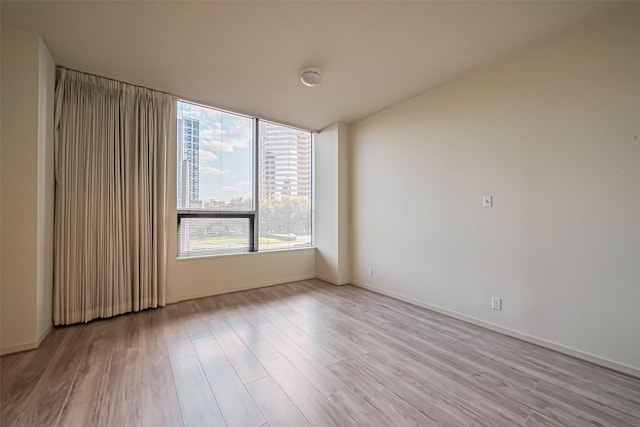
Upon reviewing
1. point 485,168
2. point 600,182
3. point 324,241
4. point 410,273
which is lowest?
point 410,273

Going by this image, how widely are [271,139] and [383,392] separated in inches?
145

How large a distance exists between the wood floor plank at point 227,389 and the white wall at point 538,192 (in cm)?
236

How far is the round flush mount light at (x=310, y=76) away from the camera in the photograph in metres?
2.57

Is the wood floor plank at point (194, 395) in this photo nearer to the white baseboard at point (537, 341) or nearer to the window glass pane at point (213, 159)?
the window glass pane at point (213, 159)

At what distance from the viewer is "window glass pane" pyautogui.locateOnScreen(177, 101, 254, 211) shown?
3354 mm

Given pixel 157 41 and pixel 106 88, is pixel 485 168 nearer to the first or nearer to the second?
pixel 157 41

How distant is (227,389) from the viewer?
1.62 metres

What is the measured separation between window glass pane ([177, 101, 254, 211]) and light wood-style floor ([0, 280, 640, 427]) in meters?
1.63

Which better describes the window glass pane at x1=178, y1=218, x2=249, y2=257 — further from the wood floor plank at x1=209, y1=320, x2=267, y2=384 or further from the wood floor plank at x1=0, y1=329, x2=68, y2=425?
the wood floor plank at x1=0, y1=329, x2=68, y2=425

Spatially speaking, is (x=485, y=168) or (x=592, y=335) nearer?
(x=592, y=335)

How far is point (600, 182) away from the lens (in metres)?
1.94

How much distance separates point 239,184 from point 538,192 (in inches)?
142

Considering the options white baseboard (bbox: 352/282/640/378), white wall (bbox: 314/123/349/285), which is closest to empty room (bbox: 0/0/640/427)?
white baseboard (bbox: 352/282/640/378)

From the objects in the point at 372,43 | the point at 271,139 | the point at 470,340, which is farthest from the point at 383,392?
the point at 271,139
